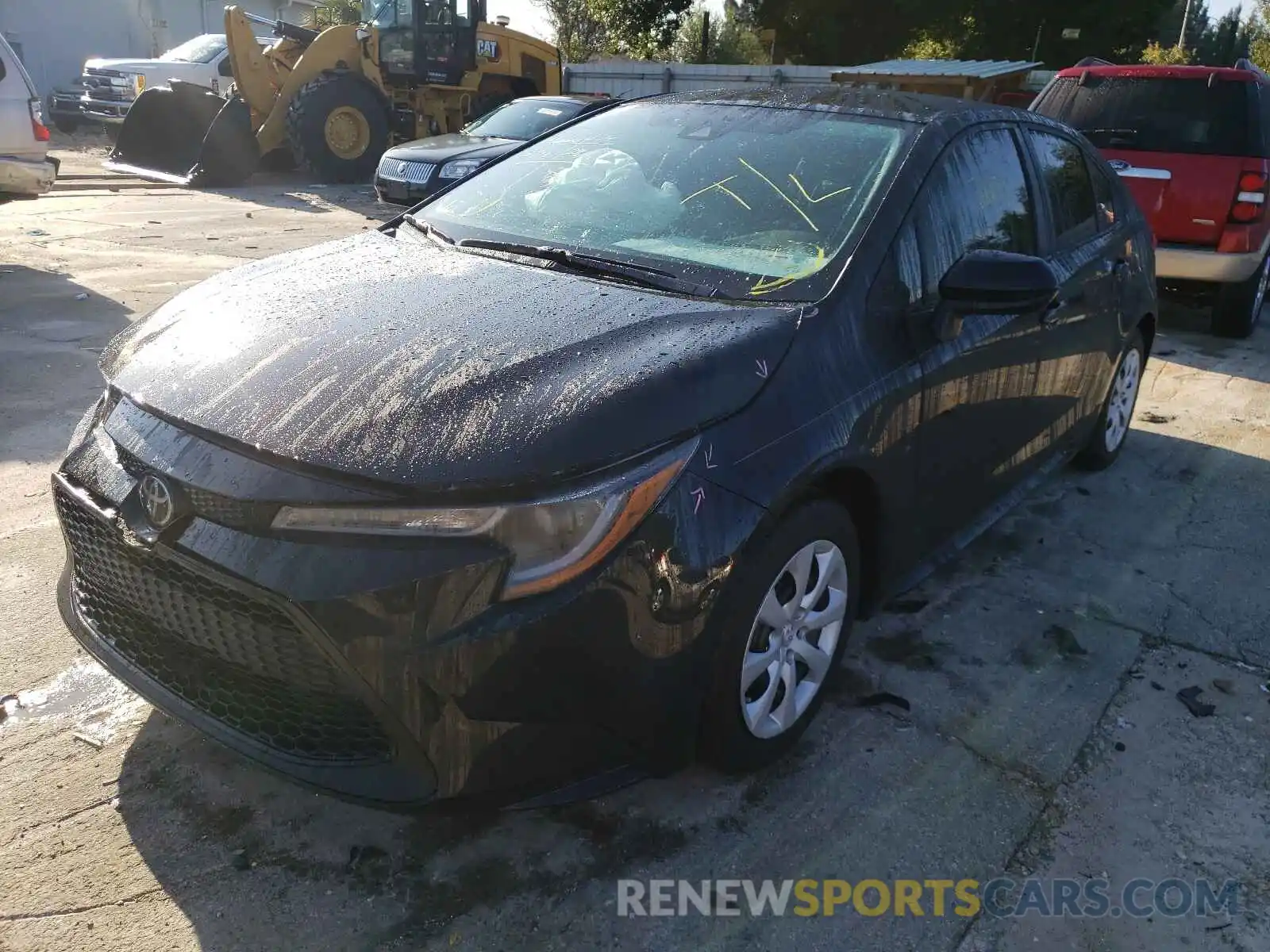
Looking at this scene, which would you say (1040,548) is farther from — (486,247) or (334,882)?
(334,882)

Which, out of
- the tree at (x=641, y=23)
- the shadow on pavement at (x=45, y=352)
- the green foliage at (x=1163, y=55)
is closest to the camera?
the shadow on pavement at (x=45, y=352)

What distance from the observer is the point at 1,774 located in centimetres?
253

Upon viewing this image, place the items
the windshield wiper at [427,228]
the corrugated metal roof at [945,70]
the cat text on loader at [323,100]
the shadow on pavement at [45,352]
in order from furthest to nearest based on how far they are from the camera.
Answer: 1. the corrugated metal roof at [945,70]
2. the cat text on loader at [323,100]
3. the shadow on pavement at [45,352]
4. the windshield wiper at [427,228]

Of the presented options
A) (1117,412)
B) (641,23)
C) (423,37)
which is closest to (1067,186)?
(1117,412)

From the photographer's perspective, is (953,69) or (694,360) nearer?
(694,360)

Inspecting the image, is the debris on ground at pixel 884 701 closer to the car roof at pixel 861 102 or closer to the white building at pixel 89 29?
the car roof at pixel 861 102

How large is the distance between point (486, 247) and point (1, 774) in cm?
→ 195

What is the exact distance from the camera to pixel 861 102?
133 inches

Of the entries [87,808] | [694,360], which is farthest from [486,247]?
[87,808]

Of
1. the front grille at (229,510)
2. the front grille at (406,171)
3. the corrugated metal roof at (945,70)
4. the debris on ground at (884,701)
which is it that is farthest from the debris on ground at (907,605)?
the corrugated metal roof at (945,70)

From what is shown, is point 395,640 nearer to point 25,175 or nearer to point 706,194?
point 706,194

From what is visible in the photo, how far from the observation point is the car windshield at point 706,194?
2834 millimetres

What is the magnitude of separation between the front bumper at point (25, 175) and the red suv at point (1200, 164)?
25.5ft

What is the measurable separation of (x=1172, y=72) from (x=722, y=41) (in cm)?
2854
